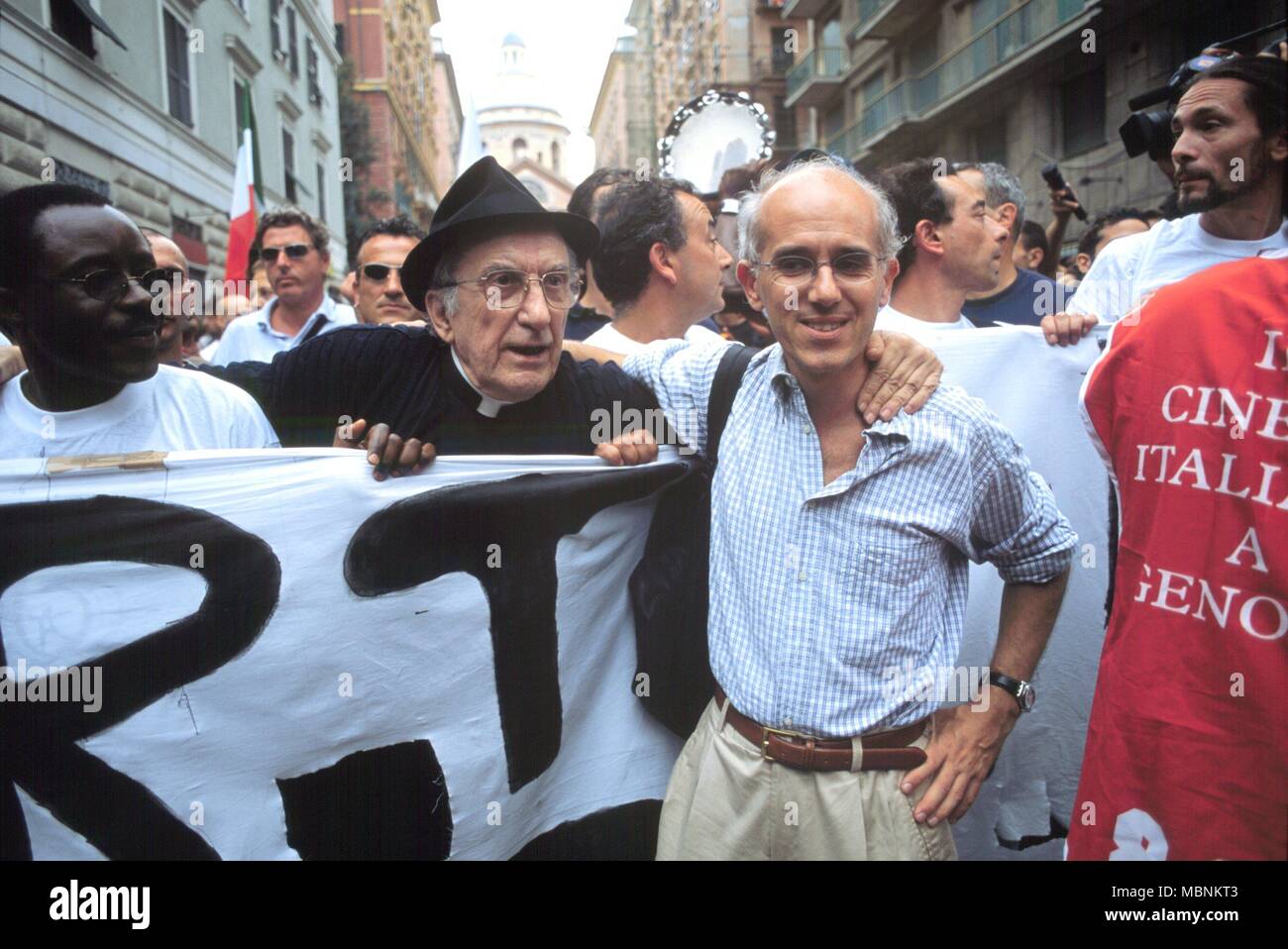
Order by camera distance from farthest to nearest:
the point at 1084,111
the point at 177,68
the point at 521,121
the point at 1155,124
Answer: the point at 521,121
the point at 1084,111
the point at 177,68
the point at 1155,124

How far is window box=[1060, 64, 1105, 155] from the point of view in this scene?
16312 mm

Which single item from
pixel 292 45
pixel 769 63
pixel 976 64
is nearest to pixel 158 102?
pixel 292 45

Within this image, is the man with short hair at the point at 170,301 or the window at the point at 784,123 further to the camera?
the window at the point at 784,123

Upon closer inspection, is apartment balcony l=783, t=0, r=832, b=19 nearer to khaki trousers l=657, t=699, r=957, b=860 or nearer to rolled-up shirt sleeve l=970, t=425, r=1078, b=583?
rolled-up shirt sleeve l=970, t=425, r=1078, b=583

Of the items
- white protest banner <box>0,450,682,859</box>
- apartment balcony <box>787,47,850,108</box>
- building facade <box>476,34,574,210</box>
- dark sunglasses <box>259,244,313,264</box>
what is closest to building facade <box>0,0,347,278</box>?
dark sunglasses <box>259,244,313,264</box>

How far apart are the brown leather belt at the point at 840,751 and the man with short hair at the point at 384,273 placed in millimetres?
3127

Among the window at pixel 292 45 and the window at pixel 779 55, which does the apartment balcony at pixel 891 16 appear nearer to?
the window at pixel 779 55

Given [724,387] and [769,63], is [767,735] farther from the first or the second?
[769,63]

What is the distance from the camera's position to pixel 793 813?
5.98 feet

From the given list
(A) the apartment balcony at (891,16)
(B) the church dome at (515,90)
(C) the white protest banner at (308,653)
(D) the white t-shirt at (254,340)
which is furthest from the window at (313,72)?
(B) the church dome at (515,90)

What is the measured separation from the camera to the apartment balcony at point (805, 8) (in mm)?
29225

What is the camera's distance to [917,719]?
184 centimetres

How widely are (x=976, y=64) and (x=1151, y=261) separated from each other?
1920 centimetres

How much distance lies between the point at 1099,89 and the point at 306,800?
18326 mm
